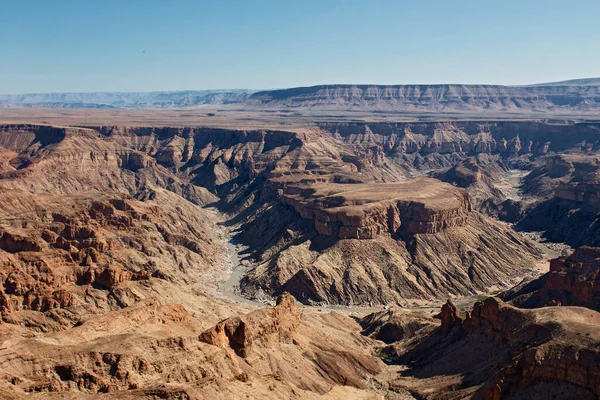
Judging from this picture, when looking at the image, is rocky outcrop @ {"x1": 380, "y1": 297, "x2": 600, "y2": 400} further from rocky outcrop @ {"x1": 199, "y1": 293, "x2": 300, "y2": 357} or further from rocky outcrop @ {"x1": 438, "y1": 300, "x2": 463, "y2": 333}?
rocky outcrop @ {"x1": 199, "y1": 293, "x2": 300, "y2": 357}

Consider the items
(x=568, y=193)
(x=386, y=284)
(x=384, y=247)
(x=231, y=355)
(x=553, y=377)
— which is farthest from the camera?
(x=568, y=193)

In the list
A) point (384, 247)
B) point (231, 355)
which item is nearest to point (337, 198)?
point (384, 247)

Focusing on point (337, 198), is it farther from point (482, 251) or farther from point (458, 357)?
point (458, 357)

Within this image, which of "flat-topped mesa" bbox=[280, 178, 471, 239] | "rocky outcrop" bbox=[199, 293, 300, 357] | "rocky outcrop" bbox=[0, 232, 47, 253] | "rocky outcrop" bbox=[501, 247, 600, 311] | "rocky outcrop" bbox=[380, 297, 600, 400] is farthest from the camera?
"flat-topped mesa" bbox=[280, 178, 471, 239]

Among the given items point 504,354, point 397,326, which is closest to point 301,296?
point 397,326

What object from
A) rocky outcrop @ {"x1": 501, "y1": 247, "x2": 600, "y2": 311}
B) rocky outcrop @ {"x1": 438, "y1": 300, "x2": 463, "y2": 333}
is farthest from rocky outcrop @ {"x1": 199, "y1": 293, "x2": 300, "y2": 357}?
rocky outcrop @ {"x1": 501, "y1": 247, "x2": 600, "y2": 311}

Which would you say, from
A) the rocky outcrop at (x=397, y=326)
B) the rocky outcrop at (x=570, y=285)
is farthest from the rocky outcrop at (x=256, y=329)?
the rocky outcrop at (x=570, y=285)

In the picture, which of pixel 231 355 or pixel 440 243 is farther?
pixel 440 243
